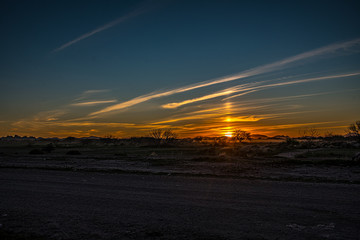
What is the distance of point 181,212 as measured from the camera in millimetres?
7848

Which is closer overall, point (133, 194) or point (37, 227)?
point (37, 227)

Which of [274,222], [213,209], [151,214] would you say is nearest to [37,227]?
[151,214]

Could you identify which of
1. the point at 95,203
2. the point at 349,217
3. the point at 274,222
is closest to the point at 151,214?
the point at 95,203

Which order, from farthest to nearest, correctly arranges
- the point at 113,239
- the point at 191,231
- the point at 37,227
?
the point at 37,227 → the point at 191,231 → the point at 113,239

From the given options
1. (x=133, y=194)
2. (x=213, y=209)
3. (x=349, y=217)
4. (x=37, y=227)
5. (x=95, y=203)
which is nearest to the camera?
(x=37, y=227)

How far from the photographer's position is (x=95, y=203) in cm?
913

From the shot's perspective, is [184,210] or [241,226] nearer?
[241,226]

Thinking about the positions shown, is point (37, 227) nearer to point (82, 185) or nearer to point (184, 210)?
point (184, 210)

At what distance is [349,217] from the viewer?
23.3ft

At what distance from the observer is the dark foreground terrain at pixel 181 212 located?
6102 millimetres

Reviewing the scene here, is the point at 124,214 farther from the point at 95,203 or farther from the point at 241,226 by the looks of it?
the point at 241,226

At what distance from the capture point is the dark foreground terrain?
6102 mm

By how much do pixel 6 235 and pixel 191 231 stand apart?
4.40 meters

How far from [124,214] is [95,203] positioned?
1.99 meters
